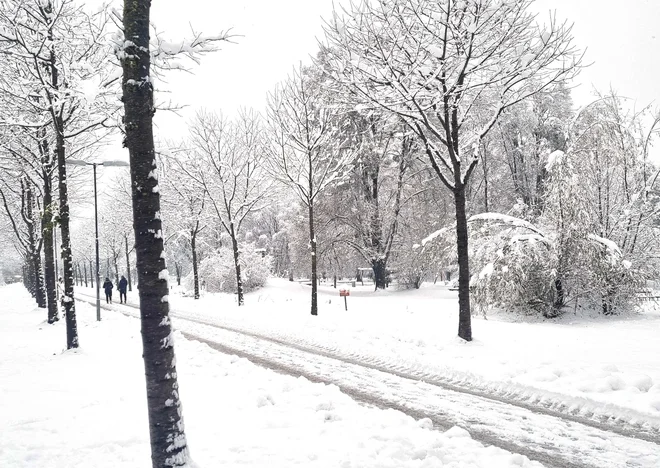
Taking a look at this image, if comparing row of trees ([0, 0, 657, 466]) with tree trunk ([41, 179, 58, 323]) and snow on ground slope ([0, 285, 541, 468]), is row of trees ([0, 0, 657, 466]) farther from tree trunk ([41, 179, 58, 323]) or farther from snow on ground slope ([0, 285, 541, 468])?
snow on ground slope ([0, 285, 541, 468])

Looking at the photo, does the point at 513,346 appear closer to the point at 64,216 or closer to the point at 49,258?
the point at 64,216

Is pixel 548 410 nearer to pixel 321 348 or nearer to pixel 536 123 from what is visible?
pixel 321 348

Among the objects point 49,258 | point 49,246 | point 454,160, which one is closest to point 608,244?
point 454,160

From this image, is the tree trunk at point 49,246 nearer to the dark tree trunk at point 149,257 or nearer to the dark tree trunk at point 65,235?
the dark tree trunk at point 65,235

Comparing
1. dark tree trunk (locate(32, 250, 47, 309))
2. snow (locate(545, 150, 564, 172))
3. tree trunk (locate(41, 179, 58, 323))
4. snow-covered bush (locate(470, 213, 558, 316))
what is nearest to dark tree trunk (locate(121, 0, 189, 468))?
tree trunk (locate(41, 179, 58, 323))

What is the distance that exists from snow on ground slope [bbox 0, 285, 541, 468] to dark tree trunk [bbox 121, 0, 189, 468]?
79cm

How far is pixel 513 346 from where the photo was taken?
9.72 m

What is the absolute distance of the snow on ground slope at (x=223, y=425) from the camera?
4.27 meters

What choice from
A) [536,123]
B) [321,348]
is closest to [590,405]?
[321,348]

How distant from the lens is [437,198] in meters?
24.6

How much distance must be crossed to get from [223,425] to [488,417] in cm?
350

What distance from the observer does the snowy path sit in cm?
434

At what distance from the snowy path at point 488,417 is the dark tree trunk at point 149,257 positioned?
129 inches

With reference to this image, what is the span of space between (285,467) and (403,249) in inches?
800
